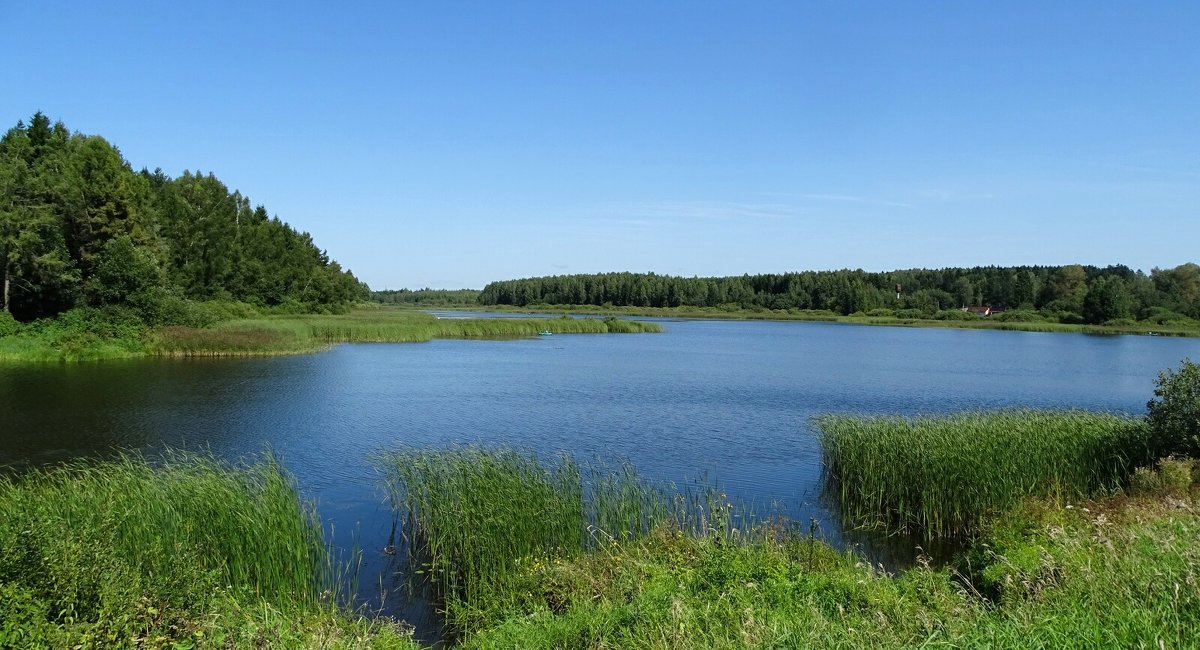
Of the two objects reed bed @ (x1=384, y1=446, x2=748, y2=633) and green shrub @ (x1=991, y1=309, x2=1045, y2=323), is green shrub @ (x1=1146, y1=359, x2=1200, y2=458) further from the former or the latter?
green shrub @ (x1=991, y1=309, x2=1045, y2=323)

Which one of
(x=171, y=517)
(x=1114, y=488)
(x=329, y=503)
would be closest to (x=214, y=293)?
(x=329, y=503)

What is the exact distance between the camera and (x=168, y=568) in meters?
7.77

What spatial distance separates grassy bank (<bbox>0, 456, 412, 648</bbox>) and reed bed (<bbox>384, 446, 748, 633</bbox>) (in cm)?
146

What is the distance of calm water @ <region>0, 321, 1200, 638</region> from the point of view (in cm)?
1736

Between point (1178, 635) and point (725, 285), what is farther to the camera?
point (725, 285)

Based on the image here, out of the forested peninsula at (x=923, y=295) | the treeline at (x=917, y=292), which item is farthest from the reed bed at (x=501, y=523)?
the treeline at (x=917, y=292)

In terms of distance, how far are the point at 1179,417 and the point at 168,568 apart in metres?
15.7

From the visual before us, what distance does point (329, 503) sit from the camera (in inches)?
557

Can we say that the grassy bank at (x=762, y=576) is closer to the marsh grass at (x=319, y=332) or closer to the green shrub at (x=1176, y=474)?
the green shrub at (x=1176, y=474)

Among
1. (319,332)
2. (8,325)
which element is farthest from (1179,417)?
(319,332)

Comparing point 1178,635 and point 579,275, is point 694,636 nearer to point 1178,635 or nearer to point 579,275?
point 1178,635

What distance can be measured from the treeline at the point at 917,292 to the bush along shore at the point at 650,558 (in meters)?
104

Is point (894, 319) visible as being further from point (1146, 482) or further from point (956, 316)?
point (1146, 482)

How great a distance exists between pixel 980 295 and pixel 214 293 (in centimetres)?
12705
